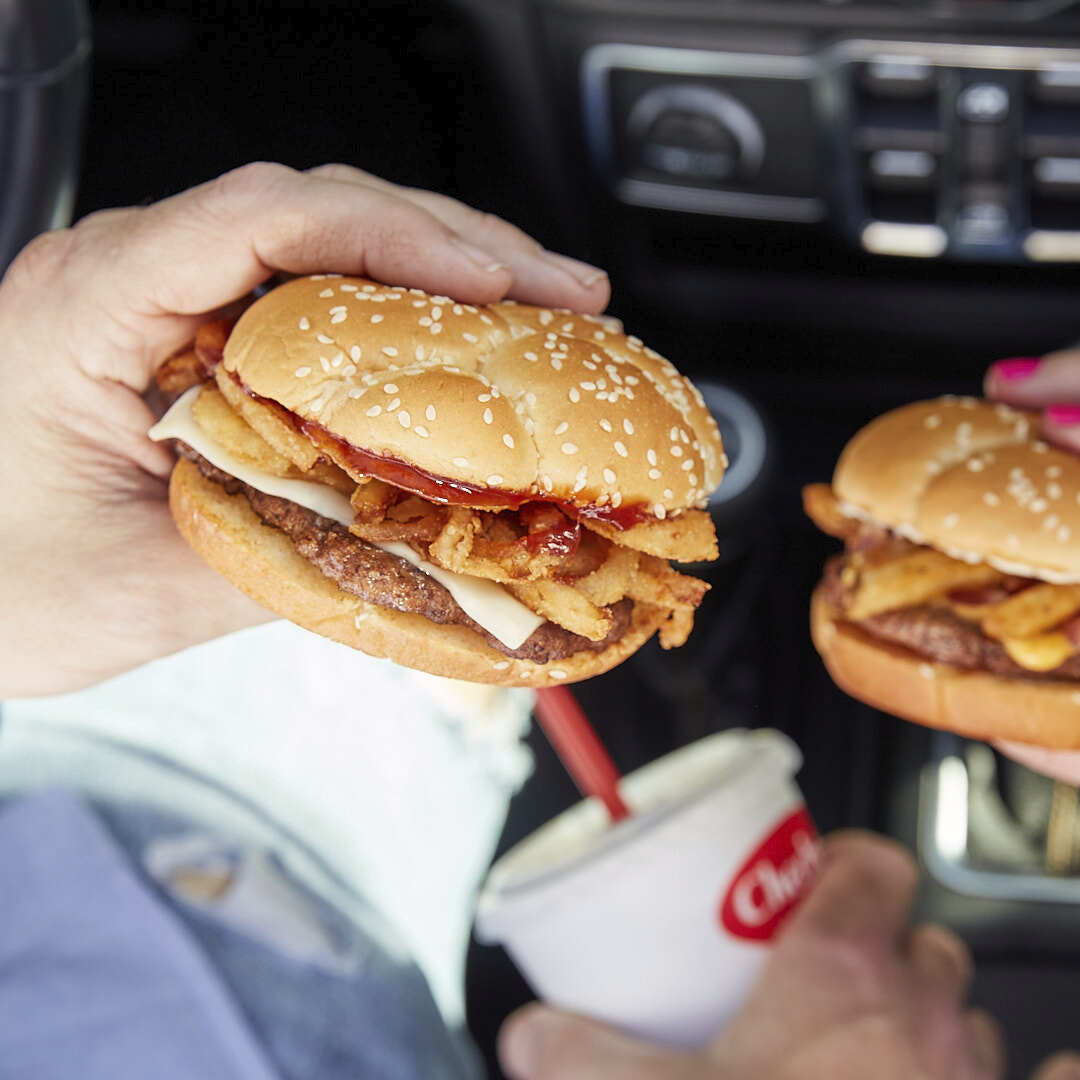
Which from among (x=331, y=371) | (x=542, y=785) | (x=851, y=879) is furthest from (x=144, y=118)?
(x=851, y=879)

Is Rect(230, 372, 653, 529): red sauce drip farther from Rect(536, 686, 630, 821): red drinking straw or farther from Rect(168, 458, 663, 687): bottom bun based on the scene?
Rect(536, 686, 630, 821): red drinking straw

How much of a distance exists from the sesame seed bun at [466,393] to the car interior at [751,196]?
0.33 meters

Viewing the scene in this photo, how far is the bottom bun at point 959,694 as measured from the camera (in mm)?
1529

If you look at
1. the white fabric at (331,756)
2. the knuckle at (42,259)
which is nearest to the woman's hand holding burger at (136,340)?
the knuckle at (42,259)

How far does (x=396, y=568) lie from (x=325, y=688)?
118 cm

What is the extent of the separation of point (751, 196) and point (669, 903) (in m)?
1.13

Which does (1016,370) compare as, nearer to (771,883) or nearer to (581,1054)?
(771,883)

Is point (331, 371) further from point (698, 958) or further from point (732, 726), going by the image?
point (732, 726)

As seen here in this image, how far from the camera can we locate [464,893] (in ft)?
7.93

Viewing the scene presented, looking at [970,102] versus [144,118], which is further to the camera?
[144,118]

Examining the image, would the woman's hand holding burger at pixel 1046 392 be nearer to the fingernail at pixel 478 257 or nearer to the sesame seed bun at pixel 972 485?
the sesame seed bun at pixel 972 485

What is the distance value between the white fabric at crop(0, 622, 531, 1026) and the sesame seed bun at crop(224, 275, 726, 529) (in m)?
1.08

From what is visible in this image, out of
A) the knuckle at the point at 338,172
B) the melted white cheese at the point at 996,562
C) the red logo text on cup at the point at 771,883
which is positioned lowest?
the red logo text on cup at the point at 771,883

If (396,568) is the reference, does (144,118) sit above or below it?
above
